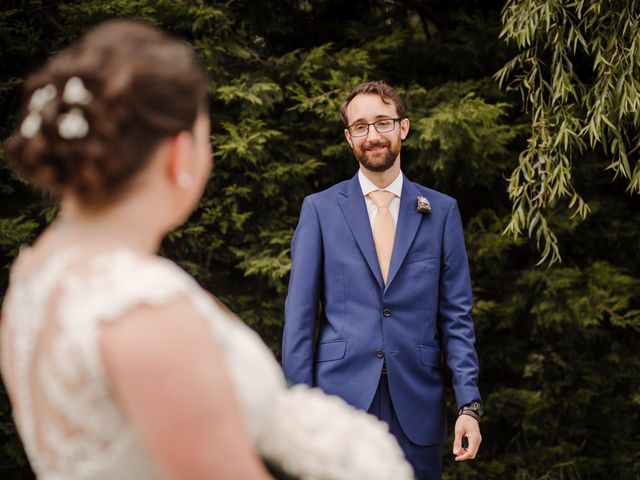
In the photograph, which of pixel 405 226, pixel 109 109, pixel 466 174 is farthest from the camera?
pixel 466 174

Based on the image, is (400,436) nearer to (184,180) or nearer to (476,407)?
(476,407)

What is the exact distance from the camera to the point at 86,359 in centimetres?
102

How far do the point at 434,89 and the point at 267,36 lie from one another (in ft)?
3.87

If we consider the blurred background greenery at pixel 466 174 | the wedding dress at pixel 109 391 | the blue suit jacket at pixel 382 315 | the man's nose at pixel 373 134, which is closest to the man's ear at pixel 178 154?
the wedding dress at pixel 109 391

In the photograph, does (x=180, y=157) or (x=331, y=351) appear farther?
(x=331, y=351)

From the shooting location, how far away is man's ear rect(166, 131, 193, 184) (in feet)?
3.68

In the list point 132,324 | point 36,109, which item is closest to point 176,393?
point 132,324

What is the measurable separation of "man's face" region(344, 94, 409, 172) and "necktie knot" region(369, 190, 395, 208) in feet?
0.31

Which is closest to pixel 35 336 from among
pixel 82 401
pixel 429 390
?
pixel 82 401

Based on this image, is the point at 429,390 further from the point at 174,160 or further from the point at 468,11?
the point at 468,11

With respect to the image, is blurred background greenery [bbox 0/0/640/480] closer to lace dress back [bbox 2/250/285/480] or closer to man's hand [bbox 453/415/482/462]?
man's hand [bbox 453/415/482/462]

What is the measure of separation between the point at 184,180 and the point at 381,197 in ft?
6.94

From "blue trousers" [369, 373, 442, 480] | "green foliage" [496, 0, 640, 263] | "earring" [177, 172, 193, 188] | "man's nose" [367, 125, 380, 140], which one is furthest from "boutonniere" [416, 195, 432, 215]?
"earring" [177, 172, 193, 188]

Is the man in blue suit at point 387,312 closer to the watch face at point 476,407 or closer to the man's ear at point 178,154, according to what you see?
the watch face at point 476,407
